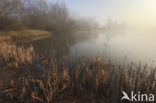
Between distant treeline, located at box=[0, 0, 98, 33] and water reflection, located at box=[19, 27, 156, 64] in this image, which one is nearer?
water reflection, located at box=[19, 27, 156, 64]

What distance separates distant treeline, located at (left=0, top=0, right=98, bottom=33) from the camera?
25.9 m

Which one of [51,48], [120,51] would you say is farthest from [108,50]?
→ [51,48]

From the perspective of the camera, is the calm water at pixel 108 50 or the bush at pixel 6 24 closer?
the calm water at pixel 108 50

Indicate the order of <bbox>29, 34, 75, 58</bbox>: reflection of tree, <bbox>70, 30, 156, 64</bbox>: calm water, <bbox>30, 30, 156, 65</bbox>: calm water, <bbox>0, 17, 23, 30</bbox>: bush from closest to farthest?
<bbox>70, 30, 156, 64</bbox>: calm water, <bbox>30, 30, 156, 65</bbox>: calm water, <bbox>29, 34, 75, 58</bbox>: reflection of tree, <bbox>0, 17, 23, 30</bbox>: bush

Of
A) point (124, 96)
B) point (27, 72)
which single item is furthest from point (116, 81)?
point (27, 72)

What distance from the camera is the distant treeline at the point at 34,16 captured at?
25875 mm

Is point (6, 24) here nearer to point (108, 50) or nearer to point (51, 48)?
point (51, 48)

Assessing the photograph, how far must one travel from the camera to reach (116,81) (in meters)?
5.39

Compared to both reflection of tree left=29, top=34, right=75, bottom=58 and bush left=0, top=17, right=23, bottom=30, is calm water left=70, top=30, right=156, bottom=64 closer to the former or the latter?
reflection of tree left=29, top=34, right=75, bottom=58

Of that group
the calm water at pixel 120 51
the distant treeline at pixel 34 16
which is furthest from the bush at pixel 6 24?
the calm water at pixel 120 51

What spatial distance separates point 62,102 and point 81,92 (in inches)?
41.3

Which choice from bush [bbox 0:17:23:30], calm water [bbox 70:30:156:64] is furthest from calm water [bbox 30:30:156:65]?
bush [bbox 0:17:23:30]

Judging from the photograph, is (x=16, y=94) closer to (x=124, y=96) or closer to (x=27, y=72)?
(x=27, y=72)

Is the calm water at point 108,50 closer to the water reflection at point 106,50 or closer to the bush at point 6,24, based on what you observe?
the water reflection at point 106,50
